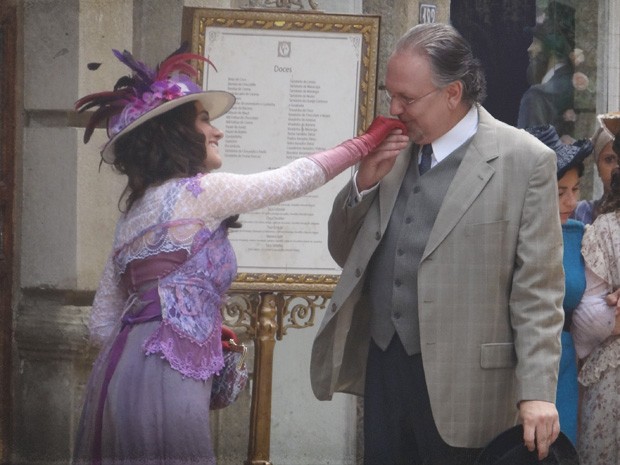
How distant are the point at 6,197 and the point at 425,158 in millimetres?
2982

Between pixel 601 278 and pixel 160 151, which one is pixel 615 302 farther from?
pixel 160 151

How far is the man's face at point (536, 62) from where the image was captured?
26.0ft

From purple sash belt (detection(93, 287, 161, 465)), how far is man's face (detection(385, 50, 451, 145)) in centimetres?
91

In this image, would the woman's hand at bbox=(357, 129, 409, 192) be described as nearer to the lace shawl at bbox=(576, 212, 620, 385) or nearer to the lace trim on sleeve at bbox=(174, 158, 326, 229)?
the lace trim on sleeve at bbox=(174, 158, 326, 229)

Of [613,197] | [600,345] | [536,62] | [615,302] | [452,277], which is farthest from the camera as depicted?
[536,62]

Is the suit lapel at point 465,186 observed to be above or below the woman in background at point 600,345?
above

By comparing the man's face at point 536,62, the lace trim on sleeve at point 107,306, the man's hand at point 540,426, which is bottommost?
the man's hand at point 540,426

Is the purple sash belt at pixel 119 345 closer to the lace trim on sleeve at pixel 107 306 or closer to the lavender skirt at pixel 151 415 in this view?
the lavender skirt at pixel 151 415

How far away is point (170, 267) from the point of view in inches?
171

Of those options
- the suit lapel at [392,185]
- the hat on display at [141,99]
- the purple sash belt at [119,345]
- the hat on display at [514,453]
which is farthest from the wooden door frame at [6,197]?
the hat on display at [514,453]

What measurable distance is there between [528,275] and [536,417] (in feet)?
1.29

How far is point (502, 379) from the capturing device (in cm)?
418

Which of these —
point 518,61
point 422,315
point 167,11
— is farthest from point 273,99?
point 518,61

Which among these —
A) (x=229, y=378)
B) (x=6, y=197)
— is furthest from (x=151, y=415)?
(x=6, y=197)
